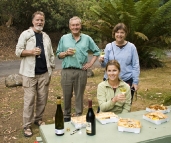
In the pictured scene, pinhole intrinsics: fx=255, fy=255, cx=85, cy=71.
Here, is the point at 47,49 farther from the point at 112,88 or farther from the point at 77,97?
the point at 112,88

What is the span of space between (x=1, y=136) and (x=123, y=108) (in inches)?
91.5

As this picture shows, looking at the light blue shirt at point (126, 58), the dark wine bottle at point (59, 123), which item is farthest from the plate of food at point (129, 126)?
the light blue shirt at point (126, 58)

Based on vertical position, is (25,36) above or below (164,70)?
above

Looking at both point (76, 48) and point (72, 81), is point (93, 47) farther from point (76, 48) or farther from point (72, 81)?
point (72, 81)

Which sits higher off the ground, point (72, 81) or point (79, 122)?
point (72, 81)

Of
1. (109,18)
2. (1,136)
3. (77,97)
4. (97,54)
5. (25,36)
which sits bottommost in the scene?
(1,136)

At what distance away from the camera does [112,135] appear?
2.36 meters

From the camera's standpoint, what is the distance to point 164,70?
33.0ft

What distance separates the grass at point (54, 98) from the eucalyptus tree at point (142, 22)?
884 millimetres

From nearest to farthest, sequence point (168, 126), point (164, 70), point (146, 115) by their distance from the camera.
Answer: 1. point (168, 126)
2. point (146, 115)
3. point (164, 70)

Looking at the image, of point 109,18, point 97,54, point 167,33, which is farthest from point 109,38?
point 97,54

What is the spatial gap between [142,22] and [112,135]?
26.2ft

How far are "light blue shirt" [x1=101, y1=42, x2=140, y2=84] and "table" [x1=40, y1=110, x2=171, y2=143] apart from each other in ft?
4.46

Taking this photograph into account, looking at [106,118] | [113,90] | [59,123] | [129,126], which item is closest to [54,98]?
[113,90]
